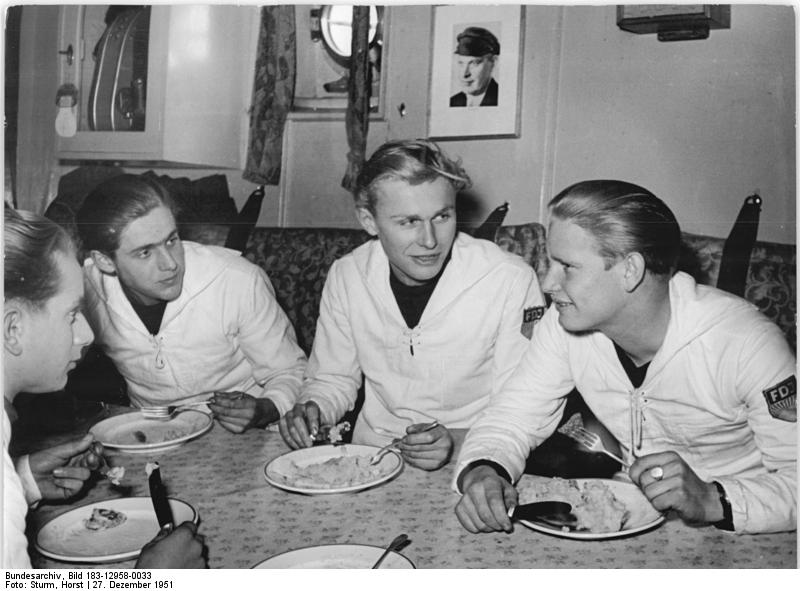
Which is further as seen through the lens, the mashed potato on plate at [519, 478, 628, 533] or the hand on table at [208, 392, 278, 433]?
the hand on table at [208, 392, 278, 433]

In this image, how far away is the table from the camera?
888mm

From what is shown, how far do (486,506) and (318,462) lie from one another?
0.35m

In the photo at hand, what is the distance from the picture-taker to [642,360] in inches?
48.0

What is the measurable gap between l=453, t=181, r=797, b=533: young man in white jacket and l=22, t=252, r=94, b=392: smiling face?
74cm

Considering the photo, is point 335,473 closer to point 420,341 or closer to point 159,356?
point 420,341

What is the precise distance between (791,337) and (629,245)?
0.32 metres

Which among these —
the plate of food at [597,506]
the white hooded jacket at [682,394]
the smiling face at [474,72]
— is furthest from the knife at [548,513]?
the smiling face at [474,72]

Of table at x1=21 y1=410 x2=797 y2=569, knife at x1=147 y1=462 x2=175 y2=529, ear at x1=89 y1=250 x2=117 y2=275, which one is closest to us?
table at x1=21 y1=410 x2=797 y2=569

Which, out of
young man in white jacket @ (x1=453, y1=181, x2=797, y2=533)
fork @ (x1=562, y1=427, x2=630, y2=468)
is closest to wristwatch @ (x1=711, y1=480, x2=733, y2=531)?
young man in white jacket @ (x1=453, y1=181, x2=797, y2=533)

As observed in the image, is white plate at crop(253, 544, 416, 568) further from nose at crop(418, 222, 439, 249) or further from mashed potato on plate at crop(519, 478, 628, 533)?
nose at crop(418, 222, 439, 249)

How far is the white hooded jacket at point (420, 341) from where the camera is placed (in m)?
1.42

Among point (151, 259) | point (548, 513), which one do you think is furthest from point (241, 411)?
point (548, 513)

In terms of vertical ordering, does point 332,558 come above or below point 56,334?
below
